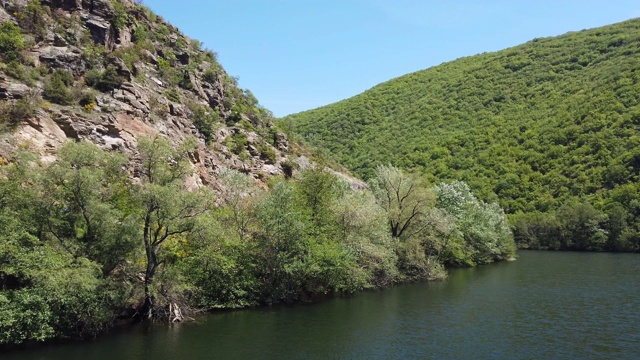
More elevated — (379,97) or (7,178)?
(379,97)

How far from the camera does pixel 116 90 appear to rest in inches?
1821

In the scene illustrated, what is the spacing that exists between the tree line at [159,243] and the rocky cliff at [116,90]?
5388 millimetres

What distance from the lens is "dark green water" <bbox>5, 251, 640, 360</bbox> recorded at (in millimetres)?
24328

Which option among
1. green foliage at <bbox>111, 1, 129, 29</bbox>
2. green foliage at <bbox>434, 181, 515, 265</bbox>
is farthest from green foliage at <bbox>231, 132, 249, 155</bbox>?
green foliage at <bbox>434, 181, 515, 265</bbox>

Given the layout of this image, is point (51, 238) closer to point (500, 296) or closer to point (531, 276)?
point (500, 296)

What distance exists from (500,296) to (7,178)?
38012 millimetres

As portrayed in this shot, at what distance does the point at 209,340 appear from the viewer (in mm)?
26750

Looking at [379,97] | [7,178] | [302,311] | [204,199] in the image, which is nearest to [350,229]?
[302,311]

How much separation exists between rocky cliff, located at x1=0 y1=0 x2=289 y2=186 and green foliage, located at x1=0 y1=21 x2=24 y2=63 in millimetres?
78

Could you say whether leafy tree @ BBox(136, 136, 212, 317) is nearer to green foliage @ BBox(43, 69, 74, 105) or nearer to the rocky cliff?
the rocky cliff

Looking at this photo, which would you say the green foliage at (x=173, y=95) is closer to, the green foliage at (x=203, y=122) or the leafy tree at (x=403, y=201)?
the green foliage at (x=203, y=122)

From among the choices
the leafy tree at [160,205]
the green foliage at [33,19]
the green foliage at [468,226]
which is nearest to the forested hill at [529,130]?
the green foliage at [468,226]

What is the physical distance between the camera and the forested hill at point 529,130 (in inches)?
3762

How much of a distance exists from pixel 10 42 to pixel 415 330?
41939mm
